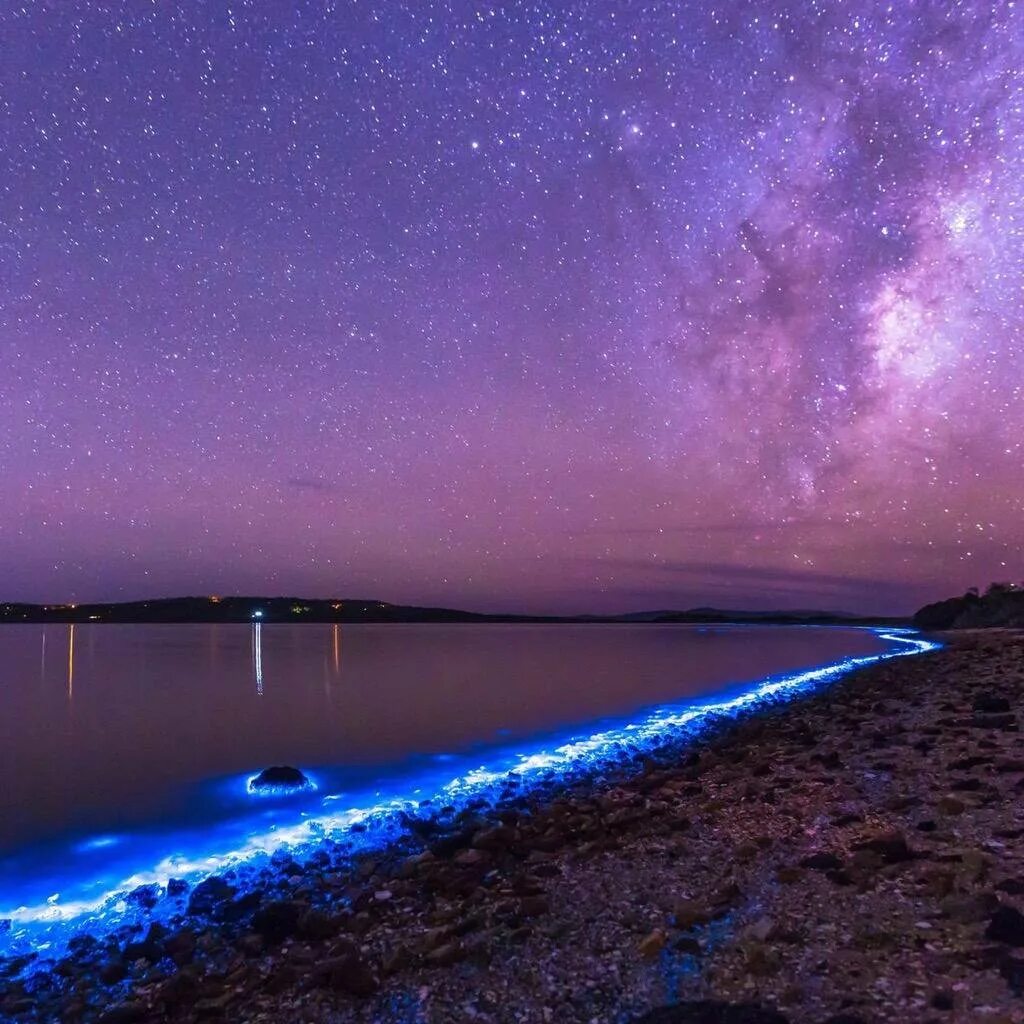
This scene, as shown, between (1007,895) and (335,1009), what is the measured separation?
5.27 m

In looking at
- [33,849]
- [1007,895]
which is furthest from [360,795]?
[1007,895]

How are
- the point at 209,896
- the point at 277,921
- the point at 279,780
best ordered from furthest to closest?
the point at 279,780, the point at 209,896, the point at 277,921

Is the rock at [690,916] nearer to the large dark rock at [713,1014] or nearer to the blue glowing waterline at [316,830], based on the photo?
the large dark rock at [713,1014]

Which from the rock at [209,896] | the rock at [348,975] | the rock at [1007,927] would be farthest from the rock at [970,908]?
the rock at [209,896]

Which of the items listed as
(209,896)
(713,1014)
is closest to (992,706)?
(713,1014)

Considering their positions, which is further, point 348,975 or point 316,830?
point 316,830

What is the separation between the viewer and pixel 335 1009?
520 cm

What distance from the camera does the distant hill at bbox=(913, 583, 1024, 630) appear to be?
85938 millimetres

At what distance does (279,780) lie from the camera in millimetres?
15633

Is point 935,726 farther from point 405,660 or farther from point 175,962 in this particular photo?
point 405,660

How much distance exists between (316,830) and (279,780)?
4402mm

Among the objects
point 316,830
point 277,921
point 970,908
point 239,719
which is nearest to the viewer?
point 970,908

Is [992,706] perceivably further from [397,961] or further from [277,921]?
[277,921]

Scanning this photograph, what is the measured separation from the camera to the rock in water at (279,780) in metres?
15.4
